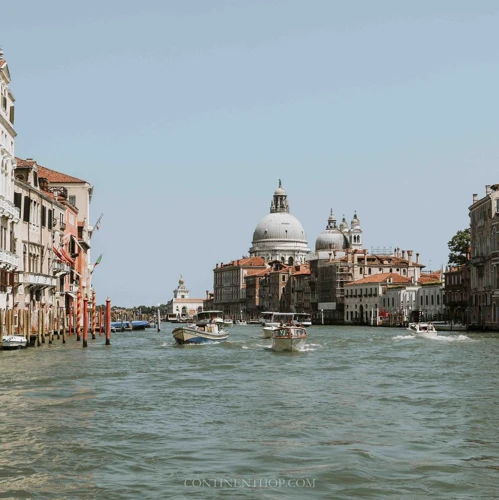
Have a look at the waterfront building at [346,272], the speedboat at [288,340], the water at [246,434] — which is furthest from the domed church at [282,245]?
the water at [246,434]

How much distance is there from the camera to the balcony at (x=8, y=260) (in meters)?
37.0

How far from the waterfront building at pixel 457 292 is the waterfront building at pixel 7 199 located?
52.0m

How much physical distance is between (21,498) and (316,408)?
868 centimetres

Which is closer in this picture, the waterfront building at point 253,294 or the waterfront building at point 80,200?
the waterfront building at point 80,200

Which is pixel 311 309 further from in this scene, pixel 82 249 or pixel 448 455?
pixel 448 455

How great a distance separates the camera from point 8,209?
3797cm

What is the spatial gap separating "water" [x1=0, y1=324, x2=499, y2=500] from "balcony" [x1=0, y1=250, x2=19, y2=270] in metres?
9.14

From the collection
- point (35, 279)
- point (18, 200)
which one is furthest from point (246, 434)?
point (35, 279)

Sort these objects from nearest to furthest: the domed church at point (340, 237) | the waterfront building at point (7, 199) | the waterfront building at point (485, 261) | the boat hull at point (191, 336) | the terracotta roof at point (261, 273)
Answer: the waterfront building at point (7, 199)
the boat hull at point (191, 336)
the waterfront building at point (485, 261)
the domed church at point (340, 237)
the terracotta roof at point (261, 273)

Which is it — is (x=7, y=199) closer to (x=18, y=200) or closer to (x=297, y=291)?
(x=18, y=200)

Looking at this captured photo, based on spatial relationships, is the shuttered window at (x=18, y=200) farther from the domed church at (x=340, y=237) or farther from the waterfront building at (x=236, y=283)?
the waterfront building at (x=236, y=283)

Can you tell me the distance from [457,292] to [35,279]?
5629 cm

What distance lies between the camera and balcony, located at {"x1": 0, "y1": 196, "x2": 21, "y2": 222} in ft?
121

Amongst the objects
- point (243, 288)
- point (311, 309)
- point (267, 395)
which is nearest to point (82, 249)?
point (267, 395)
